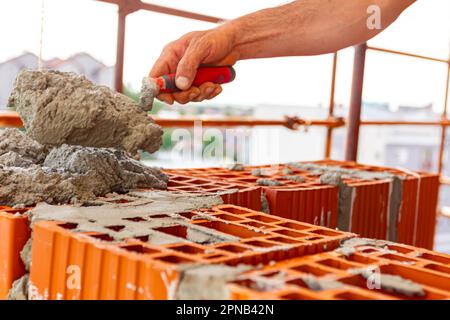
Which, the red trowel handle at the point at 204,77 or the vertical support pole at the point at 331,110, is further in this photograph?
the vertical support pole at the point at 331,110

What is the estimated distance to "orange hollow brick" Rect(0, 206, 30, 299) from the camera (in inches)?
55.1

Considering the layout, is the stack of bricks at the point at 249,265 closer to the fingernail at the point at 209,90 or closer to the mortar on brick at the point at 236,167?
the fingernail at the point at 209,90

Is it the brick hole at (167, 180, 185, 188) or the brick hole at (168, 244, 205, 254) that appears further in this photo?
the brick hole at (167, 180, 185, 188)

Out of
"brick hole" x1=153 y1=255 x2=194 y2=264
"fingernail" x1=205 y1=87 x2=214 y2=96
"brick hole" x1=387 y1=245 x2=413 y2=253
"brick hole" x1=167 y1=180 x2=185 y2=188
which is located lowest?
"brick hole" x1=387 y1=245 x2=413 y2=253

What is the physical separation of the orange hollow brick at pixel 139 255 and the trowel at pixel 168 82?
0.57 meters

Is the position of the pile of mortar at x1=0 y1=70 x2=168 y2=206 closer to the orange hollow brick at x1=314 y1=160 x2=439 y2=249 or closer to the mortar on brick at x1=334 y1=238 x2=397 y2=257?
the mortar on brick at x1=334 y1=238 x2=397 y2=257

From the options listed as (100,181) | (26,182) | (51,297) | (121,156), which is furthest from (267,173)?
(51,297)

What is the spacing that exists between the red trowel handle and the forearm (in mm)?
148

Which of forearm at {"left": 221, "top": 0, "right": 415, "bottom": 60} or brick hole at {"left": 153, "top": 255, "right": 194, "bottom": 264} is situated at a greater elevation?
forearm at {"left": 221, "top": 0, "right": 415, "bottom": 60}

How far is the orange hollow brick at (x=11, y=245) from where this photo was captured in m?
1.40

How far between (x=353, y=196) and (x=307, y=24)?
2.51 ft

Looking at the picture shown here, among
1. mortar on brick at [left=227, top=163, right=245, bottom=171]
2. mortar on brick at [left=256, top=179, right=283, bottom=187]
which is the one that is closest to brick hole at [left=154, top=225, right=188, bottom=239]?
mortar on brick at [left=256, top=179, right=283, bottom=187]

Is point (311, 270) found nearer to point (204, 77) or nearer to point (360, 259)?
point (360, 259)

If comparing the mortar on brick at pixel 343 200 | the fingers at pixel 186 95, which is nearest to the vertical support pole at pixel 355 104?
the mortar on brick at pixel 343 200
